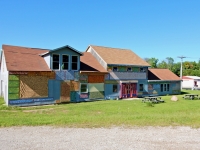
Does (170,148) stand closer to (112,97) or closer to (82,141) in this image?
(82,141)

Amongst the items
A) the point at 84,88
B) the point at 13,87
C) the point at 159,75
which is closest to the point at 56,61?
the point at 84,88

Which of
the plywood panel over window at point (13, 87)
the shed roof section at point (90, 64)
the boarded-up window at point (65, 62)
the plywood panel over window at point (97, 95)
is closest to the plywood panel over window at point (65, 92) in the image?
the boarded-up window at point (65, 62)

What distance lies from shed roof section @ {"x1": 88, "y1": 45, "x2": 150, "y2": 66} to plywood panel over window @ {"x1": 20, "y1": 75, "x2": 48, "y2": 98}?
30.0 feet

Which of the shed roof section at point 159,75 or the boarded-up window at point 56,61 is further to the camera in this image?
the shed roof section at point 159,75

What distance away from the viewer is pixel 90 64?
2473 centimetres

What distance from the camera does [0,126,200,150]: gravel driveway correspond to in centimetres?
693

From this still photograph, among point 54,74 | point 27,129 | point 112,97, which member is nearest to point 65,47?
point 54,74

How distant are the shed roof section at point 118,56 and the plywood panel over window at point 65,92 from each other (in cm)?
670

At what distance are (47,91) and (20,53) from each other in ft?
17.4

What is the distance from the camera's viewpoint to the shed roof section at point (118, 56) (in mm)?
26095

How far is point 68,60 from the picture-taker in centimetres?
2091

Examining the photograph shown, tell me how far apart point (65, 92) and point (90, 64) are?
5.71 metres

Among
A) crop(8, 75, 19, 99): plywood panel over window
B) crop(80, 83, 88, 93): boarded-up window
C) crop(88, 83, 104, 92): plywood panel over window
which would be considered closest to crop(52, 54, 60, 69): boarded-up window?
crop(80, 83, 88, 93): boarded-up window

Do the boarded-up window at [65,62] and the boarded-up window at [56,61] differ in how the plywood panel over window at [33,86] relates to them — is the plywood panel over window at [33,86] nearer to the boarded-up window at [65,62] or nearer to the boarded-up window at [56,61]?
the boarded-up window at [56,61]
